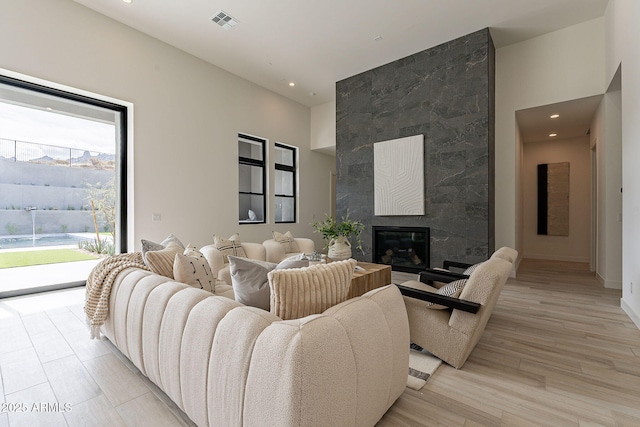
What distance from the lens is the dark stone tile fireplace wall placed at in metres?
4.44

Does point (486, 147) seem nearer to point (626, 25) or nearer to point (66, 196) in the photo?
point (626, 25)

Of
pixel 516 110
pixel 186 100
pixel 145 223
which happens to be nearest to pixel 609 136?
pixel 516 110

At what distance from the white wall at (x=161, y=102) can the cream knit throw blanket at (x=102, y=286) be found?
7.75 feet

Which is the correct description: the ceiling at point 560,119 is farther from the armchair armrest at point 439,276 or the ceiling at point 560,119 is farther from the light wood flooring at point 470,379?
the armchair armrest at point 439,276

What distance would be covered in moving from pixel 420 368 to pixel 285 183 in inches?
227

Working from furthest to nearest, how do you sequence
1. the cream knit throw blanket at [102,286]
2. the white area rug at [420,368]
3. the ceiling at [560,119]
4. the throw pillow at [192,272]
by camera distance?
the ceiling at [560,119] → the cream knit throw blanket at [102,286] → the throw pillow at [192,272] → the white area rug at [420,368]

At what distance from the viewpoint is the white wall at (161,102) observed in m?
3.58

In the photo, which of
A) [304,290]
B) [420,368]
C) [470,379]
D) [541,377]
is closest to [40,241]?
[304,290]

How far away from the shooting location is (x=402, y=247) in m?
5.33

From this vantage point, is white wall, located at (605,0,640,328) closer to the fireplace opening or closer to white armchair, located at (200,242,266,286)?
the fireplace opening

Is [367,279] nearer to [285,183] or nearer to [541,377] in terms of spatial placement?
[541,377]

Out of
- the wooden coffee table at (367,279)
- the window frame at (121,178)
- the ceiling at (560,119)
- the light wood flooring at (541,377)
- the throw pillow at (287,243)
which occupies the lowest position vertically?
the light wood flooring at (541,377)

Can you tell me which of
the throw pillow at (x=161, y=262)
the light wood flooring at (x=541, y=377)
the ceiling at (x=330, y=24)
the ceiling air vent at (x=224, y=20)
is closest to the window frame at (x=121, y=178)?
the ceiling at (x=330, y=24)

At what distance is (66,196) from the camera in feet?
13.4
